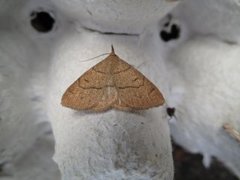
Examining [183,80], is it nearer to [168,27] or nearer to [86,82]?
[168,27]

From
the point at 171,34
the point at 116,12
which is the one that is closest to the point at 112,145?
the point at 116,12

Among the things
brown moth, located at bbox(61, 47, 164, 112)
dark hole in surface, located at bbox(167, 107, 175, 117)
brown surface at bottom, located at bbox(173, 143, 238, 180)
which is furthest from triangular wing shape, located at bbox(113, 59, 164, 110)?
brown surface at bottom, located at bbox(173, 143, 238, 180)

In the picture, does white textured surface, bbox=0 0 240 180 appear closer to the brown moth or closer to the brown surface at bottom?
the brown moth

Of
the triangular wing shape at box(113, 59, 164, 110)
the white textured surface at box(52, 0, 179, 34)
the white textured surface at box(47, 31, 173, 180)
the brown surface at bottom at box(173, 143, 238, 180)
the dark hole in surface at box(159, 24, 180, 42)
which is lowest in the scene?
the brown surface at bottom at box(173, 143, 238, 180)

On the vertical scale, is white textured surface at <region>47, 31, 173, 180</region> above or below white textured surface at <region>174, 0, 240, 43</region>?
below

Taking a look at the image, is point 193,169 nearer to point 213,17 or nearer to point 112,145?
point 213,17
